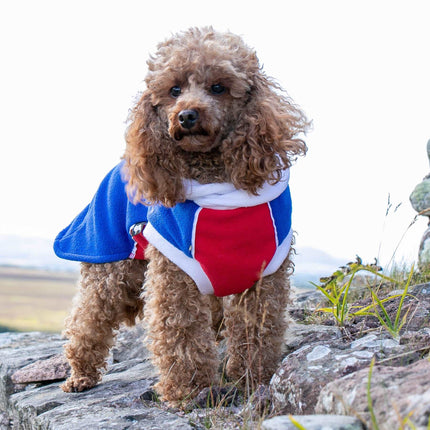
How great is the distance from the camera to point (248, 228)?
315 centimetres

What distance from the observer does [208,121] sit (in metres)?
2.88

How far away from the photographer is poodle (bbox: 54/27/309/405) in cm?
302

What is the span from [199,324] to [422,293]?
1.55 meters

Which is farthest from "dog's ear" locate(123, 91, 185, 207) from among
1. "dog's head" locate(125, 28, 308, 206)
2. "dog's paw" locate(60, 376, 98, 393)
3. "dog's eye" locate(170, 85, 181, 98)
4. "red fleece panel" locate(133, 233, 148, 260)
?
"dog's paw" locate(60, 376, 98, 393)

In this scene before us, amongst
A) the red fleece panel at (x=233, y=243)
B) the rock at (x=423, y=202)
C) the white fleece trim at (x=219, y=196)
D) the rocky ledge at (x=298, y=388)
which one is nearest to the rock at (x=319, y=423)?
the rocky ledge at (x=298, y=388)

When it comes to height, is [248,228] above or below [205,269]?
above

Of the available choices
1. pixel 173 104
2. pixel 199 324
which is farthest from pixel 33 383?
pixel 173 104

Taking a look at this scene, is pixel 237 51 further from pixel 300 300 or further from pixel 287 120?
pixel 300 300

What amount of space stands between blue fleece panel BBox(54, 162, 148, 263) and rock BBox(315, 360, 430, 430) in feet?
6.03

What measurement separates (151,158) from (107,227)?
780mm

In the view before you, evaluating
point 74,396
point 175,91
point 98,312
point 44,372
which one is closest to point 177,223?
point 175,91

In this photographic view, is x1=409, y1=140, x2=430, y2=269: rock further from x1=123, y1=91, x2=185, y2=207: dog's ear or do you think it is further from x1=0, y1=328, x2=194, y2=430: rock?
x1=123, y1=91, x2=185, y2=207: dog's ear

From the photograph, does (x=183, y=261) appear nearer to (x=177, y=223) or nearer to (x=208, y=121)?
(x=177, y=223)

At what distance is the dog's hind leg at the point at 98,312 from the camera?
12.5 ft
